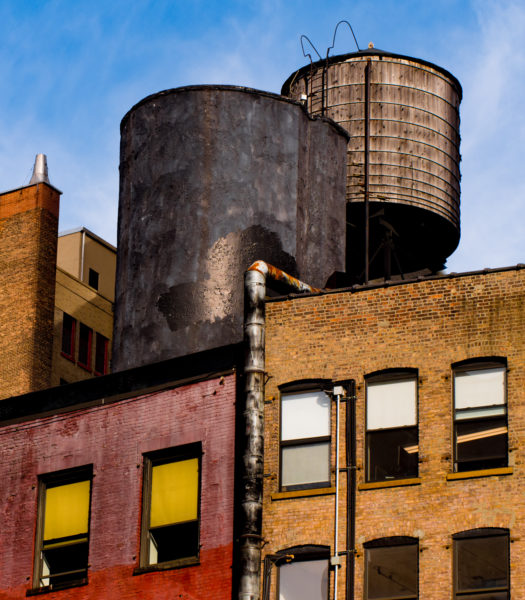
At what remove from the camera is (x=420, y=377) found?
94.5 feet

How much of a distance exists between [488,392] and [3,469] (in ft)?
38.3

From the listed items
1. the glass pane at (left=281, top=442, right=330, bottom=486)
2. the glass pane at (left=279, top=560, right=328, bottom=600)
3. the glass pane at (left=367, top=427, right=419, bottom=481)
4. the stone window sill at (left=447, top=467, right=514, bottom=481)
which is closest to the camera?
the stone window sill at (left=447, top=467, right=514, bottom=481)

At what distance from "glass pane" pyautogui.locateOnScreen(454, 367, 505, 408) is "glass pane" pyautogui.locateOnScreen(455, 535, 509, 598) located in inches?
108

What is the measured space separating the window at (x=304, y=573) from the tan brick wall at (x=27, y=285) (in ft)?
69.0

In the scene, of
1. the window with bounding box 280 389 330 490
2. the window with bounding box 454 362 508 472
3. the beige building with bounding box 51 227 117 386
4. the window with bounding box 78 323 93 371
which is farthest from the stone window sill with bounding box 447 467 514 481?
the window with bounding box 78 323 93 371

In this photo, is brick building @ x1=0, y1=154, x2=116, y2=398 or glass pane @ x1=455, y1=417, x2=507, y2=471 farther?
brick building @ x1=0, y1=154, x2=116, y2=398

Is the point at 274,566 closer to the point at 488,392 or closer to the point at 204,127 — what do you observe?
the point at 488,392

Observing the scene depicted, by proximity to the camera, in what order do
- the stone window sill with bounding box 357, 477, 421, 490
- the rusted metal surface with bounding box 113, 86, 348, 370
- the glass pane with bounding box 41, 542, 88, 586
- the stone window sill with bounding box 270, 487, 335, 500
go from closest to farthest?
the stone window sill with bounding box 357, 477, 421, 490, the stone window sill with bounding box 270, 487, 335, 500, the glass pane with bounding box 41, 542, 88, 586, the rusted metal surface with bounding box 113, 86, 348, 370

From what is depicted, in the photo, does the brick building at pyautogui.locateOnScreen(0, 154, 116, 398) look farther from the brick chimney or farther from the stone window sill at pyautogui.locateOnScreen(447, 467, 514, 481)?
the stone window sill at pyautogui.locateOnScreen(447, 467, 514, 481)

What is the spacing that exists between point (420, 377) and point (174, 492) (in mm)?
5840

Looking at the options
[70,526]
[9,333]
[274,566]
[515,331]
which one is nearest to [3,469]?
[70,526]

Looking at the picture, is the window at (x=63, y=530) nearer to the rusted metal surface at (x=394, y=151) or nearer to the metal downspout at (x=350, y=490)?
the metal downspout at (x=350, y=490)

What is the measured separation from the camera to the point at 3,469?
33.3m

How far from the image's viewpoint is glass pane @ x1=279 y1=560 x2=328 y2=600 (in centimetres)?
2817
